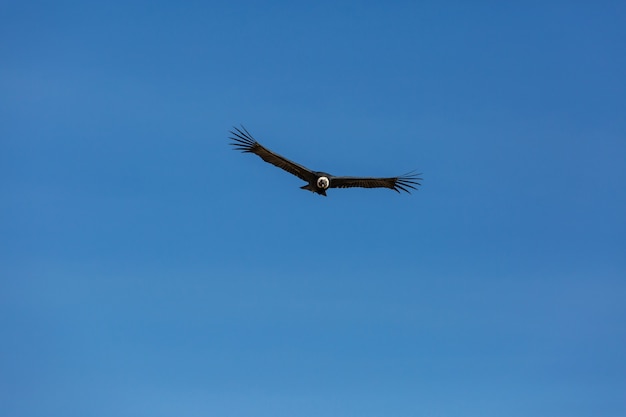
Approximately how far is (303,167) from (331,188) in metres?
3.83

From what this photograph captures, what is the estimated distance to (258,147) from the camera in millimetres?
101375

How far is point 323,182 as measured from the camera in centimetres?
10194

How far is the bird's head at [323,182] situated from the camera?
4011 inches

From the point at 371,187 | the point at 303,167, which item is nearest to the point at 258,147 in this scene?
the point at 303,167

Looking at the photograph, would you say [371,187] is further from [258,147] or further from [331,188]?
[258,147]

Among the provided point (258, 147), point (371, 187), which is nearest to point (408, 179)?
point (371, 187)

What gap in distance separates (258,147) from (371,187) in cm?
1079

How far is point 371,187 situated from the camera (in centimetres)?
10612

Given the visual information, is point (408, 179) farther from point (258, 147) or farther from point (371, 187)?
point (258, 147)

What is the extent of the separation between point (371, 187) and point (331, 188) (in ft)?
12.9

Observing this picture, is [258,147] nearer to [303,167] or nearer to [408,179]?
[303,167]

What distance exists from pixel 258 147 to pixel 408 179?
41.4 ft

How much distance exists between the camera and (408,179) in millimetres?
104000

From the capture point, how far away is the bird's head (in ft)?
334
